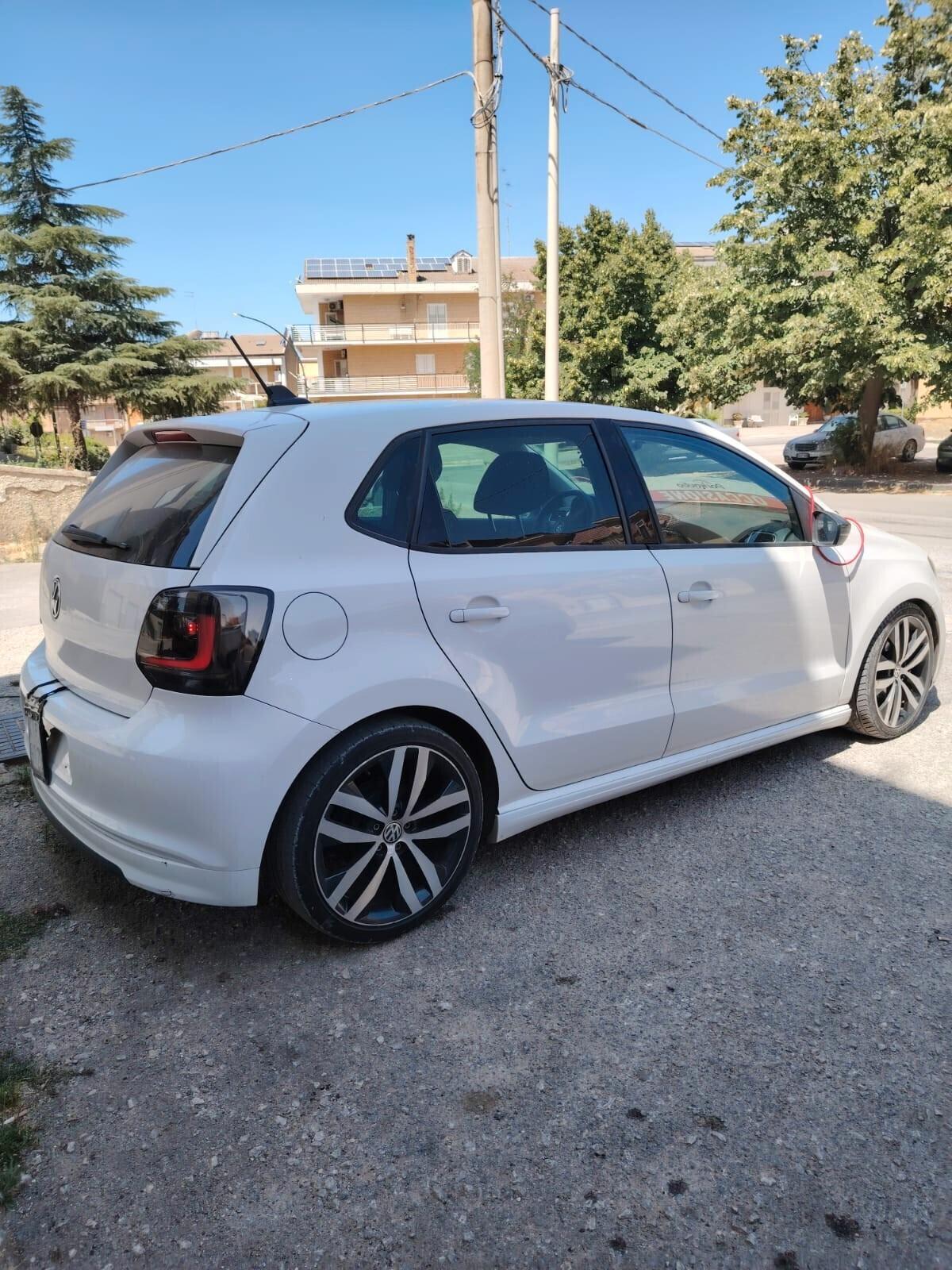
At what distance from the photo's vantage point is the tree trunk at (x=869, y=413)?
20.0 metres

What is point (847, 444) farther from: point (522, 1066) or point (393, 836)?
point (522, 1066)

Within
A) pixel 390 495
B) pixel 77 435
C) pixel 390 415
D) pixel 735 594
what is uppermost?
pixel 390 415

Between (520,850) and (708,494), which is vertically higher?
(708,494)

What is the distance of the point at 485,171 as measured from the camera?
941 cm

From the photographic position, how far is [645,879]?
3.09 metres

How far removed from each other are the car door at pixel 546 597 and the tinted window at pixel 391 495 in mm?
55

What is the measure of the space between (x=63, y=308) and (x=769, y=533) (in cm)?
2359

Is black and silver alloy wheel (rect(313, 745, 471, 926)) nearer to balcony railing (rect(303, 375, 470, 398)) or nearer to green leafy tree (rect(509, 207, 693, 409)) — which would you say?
green leafy tree (rect(509, 207, 693, 409))

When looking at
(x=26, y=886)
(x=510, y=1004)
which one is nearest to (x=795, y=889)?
(x=510, y=1004)

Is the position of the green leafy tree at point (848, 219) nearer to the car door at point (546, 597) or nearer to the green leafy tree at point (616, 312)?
the green leafy tree at point (616, 312)

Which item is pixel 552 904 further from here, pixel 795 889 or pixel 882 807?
pixel 882 807

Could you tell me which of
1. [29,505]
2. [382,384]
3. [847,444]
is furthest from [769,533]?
[382,384]

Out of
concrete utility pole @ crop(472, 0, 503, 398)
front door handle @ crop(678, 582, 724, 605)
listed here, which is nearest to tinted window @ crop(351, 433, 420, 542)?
front door handle @ crop(678, 582, 724, 605)

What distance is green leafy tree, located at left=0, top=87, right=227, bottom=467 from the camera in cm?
2244
